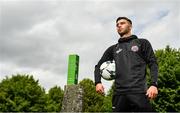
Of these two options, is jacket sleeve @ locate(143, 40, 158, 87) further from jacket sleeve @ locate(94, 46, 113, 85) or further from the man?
jacket sleeve @ locate(94, 46, 113, 85)

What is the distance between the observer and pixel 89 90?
66500mm

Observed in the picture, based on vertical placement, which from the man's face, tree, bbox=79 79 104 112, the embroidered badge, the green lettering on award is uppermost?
tree, bbox=79 79 104 112

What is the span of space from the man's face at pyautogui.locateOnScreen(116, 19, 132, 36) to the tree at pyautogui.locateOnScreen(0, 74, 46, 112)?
4385cm

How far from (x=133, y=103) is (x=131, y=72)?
501 mm

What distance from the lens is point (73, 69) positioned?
64.5 feet

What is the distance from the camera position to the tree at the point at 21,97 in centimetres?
5028

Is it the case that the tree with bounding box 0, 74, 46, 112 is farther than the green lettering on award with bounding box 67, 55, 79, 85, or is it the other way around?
the tree with bounding box 0, 74, 46, 112

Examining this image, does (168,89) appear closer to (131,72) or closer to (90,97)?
(90,97)

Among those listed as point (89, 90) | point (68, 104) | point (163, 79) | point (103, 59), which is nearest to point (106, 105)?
point (163, 79)

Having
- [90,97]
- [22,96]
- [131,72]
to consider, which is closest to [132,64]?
[131,72]

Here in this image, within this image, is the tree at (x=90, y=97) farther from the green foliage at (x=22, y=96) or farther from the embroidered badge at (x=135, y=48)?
the embroidered badge at (x=135, y=48)

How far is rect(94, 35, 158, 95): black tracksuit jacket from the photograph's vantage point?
6730 millimetres

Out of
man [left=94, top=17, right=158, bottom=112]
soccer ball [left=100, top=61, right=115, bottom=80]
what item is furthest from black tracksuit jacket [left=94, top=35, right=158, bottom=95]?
soccer ball [left=100, top=61, right=115, bottom=80]

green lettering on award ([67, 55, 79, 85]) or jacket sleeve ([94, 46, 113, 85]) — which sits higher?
green lettering on award ([67, 55, 79, 85])
